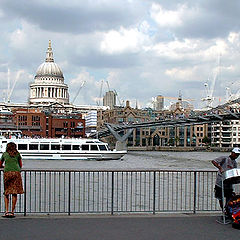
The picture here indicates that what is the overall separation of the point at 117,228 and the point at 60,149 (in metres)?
58.6

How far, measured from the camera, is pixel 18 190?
39.2 feet

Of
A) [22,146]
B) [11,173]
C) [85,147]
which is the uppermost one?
[11,173]

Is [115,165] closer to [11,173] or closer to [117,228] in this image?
[11,173]

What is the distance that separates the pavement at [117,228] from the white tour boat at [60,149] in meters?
56.1

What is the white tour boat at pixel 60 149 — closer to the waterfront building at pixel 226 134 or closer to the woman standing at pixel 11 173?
the woman standing at pixel 11 173

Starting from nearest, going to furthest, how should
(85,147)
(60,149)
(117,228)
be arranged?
(117,228), (60,149), (85,147)

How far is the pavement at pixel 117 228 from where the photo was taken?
9531mm

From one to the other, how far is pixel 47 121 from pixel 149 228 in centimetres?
14318

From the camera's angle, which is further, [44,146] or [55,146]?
[55,146]

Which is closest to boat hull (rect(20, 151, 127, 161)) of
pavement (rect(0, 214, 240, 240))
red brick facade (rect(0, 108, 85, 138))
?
pavement (rect(0, 214, 240, 240))

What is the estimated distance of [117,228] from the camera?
1032 centimetres

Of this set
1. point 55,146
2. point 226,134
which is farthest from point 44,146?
point 226,134

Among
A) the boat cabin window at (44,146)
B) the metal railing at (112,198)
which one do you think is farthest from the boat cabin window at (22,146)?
the metal railing at (112,198)

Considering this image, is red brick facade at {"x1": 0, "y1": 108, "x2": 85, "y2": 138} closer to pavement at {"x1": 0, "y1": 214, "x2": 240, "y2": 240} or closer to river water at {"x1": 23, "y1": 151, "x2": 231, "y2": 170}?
river water at {"x1": 23, "y1": 151, "x2": 231, "y2": 170}
